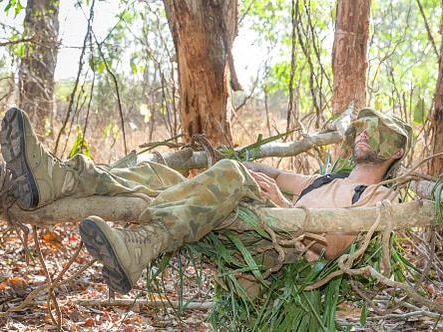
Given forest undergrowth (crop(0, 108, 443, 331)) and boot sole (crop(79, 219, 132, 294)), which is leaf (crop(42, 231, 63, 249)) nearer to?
forest undergrowth (crop(0, 108, 443, 331))

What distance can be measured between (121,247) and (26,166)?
524mm

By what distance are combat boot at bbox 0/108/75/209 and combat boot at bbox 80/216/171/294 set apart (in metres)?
0.32

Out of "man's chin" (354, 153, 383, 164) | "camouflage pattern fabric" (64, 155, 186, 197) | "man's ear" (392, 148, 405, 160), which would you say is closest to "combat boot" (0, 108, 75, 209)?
"camouflage pattern fabric" (64, 155, 186, 197)

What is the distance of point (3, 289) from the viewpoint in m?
4.53

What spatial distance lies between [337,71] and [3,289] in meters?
3.15

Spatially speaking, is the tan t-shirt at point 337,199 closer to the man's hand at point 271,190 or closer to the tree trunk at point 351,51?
the man's hand at point 271,190

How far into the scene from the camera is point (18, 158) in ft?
9.00

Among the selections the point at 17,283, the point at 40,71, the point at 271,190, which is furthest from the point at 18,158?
the point at 40,71

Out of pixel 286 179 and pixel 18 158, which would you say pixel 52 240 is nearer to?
pixel 286 179

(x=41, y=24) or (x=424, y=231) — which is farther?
(x=41, y=24)

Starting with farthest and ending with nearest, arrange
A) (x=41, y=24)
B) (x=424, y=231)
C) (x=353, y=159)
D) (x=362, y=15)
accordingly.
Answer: (x=41, y=24), (x=362, y=15), (x=424, y=231), (x=353, y=159)

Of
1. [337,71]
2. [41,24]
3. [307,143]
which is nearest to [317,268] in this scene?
[307,143]

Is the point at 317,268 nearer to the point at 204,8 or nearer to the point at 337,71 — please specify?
the point at 204,8

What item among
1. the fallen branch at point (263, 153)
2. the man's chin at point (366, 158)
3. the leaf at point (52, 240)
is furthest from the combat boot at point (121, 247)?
the leaf at point (52, 240)
